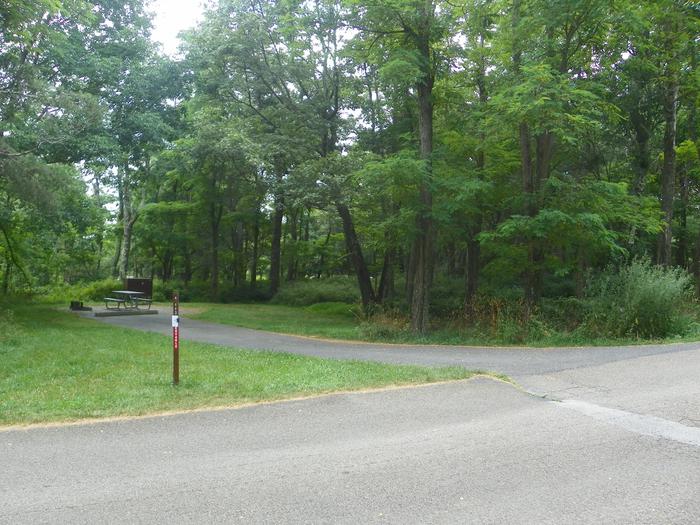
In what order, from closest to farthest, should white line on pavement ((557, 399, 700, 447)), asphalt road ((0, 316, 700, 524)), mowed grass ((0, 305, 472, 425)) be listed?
asphalt road ((0, 316, 700, 524)) → white line on pavement ((557, 399, 700, 447)) → mowed grass ((0, 305, 472, 425))

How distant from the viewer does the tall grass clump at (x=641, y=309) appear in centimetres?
1220

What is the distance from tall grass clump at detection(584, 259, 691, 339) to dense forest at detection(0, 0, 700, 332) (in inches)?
9.5

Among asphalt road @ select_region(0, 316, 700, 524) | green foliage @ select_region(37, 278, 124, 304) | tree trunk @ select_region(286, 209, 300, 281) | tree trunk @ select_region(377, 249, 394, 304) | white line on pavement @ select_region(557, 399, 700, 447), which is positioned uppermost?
tree trunk @ select_region(286, 209, 300, 281)

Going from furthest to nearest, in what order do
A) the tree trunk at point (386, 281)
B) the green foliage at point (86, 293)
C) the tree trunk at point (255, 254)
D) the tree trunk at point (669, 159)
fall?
the tree trunk at point (255, 254)
the green foliage at point (86, 293)
the tree trunk at point (386, 281)
the tree trunk at point (669, 159)

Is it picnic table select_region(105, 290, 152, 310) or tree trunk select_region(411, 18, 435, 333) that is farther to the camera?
picnic table select_region(105, 290, 152, 310)

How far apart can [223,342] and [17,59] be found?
9.49 metres

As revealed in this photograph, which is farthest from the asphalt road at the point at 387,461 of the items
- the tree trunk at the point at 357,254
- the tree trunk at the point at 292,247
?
the tree trunk at the point at 292,247

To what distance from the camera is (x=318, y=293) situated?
28359 mm

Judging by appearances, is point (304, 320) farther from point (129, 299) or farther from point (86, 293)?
point (86, 293)

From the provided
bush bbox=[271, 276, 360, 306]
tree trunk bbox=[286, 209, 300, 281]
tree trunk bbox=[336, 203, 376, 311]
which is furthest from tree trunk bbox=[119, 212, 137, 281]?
tree trunk bbox=[336, 203, 376, 311]

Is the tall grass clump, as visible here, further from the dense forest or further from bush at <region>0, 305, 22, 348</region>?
bush at <region>0, 305, 22, 348</region>

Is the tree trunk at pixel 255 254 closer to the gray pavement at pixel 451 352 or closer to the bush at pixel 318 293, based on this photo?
the bush at pixel 318 293

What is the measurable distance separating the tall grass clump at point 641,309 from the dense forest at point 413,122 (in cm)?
24

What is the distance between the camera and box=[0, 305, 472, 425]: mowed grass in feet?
20.4
